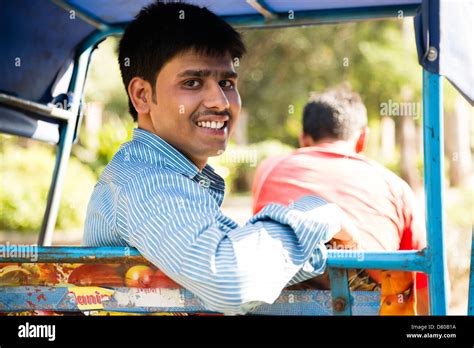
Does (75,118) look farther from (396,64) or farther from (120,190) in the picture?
(396,64)

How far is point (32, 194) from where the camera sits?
9508 mm

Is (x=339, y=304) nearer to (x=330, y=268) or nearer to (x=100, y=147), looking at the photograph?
(x=330, y=268)

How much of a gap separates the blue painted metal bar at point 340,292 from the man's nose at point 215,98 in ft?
2.07

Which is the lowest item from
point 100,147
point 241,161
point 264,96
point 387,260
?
point 387,260

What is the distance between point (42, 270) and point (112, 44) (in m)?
13.3

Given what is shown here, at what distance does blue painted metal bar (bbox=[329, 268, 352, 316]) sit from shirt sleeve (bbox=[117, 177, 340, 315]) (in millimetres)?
57

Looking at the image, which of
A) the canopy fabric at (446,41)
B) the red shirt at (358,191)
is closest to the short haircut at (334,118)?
the red shirt at (358,191)

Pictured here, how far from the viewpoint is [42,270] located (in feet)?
6.80

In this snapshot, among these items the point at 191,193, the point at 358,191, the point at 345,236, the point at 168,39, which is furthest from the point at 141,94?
the point at 358,191

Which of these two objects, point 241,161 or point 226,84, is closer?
point 226,84

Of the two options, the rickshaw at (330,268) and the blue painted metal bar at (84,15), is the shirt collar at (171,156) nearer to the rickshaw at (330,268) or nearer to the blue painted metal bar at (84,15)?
the rickshaw at (330,268)

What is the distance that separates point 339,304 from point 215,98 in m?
0.72

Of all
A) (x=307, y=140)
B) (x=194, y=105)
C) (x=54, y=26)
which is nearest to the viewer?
(x=194, y=105)
